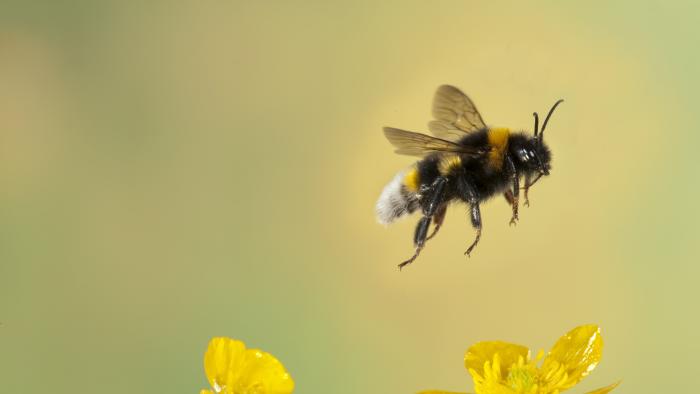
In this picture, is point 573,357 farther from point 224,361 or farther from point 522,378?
point 224,361

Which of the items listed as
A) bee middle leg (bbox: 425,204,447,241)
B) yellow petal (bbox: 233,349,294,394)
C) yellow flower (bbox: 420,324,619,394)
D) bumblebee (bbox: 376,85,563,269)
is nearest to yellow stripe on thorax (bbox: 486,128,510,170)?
bumblebee (bbox: 376,85,563,269)

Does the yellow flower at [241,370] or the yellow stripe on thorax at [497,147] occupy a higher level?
the yellow stripe on thorax at [497,147]

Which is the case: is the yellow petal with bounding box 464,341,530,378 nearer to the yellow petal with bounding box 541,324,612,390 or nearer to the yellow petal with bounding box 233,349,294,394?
the yellow petal with bounding box 541,324,612,390

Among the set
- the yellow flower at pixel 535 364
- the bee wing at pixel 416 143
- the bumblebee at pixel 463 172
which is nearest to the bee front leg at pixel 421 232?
the bumblebee at pixel 463 172

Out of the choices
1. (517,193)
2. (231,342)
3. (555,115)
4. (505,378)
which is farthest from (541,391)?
(555,115)

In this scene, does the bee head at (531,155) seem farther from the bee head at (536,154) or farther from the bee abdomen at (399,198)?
the bee abdomen at (399,198)

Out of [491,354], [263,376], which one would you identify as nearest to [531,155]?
[491,354]
